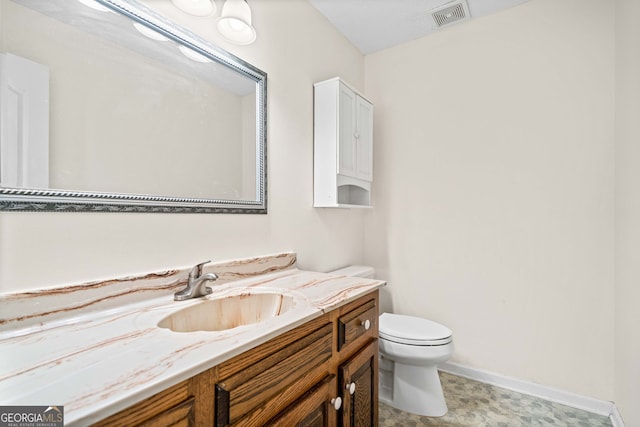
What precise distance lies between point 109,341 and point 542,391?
2.27m

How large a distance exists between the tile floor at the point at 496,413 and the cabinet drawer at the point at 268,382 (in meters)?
1.00

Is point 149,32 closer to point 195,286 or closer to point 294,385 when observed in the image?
point 195,286

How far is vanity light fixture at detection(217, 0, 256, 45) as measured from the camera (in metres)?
1.21

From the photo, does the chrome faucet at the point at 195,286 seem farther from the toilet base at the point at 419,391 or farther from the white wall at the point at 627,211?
the white wall at the point at 627,211

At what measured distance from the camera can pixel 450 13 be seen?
1.92 m

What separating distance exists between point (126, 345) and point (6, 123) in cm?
65

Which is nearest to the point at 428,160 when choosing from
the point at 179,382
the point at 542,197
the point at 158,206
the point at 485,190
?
the point at 485,190

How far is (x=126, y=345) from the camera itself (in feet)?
2.21

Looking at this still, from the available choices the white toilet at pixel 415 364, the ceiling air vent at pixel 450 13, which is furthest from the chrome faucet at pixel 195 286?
the ceiling air vent at pixel 450 13

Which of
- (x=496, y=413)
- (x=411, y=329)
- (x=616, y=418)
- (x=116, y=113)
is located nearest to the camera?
(x=116, y=113)

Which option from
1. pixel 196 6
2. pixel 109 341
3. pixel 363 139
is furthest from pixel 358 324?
pixel 196 6

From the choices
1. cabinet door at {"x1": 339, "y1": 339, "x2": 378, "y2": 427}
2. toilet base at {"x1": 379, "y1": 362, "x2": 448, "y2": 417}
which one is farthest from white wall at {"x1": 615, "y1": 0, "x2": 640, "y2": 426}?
cabinet door at {"x1": 339, "y1": 339, "x2": 378, "y2": 427}

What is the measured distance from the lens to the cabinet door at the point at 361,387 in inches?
41.4

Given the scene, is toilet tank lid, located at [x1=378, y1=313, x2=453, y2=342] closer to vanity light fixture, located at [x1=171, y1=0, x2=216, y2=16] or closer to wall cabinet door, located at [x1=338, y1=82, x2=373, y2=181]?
wall cabinet door, located at [x1=338, y1=82, x2=373, y2=181]
